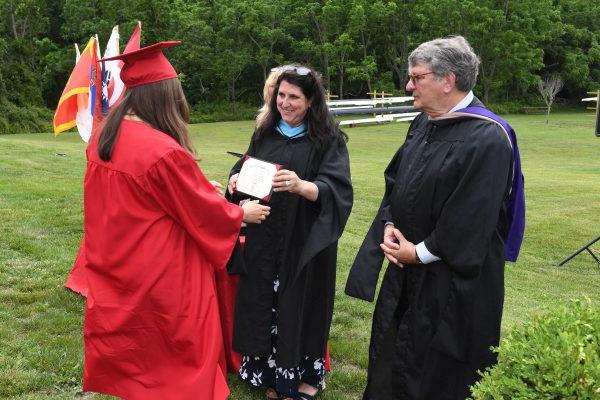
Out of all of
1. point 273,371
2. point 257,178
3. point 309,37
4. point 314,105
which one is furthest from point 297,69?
point 309,37

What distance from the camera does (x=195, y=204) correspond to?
2930 millimetres

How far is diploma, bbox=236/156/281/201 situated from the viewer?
3357 mm

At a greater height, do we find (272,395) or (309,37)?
(309,37)

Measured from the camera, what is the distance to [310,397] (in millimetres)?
3887

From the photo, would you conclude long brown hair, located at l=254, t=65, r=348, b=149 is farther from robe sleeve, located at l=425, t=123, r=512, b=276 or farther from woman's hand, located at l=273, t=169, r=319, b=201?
robe sleeve, located at l=425, t=123, r=512, b=276

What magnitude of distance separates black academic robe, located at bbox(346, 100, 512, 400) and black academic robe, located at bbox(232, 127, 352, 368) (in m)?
0.48

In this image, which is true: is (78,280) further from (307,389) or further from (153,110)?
(153,110)

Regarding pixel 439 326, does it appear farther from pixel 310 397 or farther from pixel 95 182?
pixel 95 182

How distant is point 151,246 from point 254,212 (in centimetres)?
63

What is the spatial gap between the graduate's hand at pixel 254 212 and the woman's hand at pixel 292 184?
0.40ft

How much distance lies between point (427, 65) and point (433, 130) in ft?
1.12

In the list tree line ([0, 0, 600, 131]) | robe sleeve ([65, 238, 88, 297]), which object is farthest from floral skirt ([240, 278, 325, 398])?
tree line ([0, 0, 600, 131])

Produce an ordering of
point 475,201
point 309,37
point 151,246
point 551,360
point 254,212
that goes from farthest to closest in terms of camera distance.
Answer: point 309,37 → point 254,212 → point 151,246 → point 475,201 → point 551,360

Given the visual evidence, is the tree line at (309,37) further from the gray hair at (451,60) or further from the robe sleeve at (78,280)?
the gray hair at (451,60)
